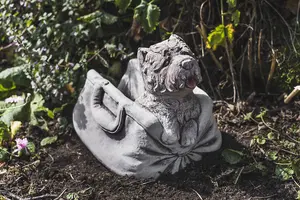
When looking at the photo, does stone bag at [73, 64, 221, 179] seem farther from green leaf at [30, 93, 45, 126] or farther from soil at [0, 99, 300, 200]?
green leaf at [30, 93, 45, 126]

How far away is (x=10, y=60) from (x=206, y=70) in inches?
67.8

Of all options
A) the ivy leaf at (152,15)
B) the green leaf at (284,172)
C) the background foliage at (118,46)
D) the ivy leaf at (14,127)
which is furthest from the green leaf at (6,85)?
the green leaf at (284,172)

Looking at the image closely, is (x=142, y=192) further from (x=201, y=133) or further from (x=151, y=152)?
(x=201, y=133)

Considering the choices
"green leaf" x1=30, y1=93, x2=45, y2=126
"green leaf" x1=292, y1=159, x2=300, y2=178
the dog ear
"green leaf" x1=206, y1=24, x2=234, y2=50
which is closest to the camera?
the dog ear

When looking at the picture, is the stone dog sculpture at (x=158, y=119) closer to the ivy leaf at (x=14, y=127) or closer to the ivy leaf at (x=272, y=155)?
the ivy leaf at (x=272, y=155)

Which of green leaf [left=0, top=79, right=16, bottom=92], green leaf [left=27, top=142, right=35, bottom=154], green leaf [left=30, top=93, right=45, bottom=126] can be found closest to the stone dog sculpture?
green leaf [left=27, top=142, right=35, bottom=154]

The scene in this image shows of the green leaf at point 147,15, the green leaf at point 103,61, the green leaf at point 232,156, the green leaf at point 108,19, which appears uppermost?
the green leaf at point 147,15

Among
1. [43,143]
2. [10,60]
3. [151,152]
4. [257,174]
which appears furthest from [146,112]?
[10,60]

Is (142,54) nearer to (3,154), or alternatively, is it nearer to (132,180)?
(132,180)

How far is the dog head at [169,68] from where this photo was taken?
120 inches

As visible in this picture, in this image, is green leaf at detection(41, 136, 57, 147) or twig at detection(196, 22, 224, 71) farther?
twig at detection(196, 22, 224, 71)

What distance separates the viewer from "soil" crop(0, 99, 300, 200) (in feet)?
10.8

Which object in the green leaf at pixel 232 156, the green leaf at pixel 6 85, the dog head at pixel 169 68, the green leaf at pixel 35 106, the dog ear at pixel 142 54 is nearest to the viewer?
the dog head at pixel 169 68

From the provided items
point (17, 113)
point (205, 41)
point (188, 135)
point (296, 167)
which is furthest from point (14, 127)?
point (296, 167)
